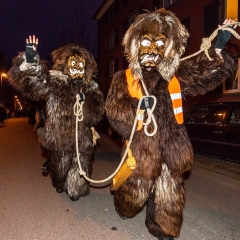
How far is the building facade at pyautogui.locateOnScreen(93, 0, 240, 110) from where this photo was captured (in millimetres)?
13492

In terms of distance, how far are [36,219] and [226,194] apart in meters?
3.18

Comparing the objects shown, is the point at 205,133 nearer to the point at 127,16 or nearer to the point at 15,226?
the point at 15,226

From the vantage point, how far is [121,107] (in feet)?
10.7

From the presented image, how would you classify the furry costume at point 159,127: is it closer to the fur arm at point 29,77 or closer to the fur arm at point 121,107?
the fur arm at point 121,107

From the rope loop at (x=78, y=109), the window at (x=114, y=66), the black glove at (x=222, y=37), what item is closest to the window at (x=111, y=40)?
the window at (x=114, y=66)

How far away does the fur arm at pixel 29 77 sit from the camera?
12.7ft

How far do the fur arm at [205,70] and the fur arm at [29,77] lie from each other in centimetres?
169

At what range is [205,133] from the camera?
8.34 meters

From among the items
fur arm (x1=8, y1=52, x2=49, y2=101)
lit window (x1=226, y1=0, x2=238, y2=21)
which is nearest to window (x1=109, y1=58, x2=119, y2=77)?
lit window (x1=226, y1=0, x2=238, y2=21)

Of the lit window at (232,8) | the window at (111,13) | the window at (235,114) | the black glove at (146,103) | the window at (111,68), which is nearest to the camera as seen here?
the black glove at (146,103)

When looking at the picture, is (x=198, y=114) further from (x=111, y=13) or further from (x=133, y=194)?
(x=111, y=13)

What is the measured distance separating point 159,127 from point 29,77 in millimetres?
1790

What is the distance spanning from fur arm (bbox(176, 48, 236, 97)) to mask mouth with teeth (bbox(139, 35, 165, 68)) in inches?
13.6

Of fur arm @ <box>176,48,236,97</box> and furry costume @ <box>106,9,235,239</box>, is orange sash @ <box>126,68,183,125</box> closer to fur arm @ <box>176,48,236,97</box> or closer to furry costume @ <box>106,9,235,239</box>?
furry costume @ <box>106,9,235,239</box>
